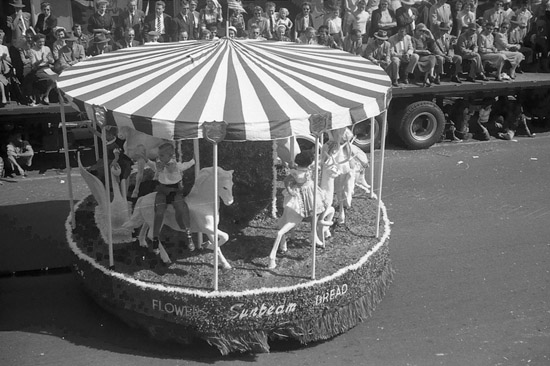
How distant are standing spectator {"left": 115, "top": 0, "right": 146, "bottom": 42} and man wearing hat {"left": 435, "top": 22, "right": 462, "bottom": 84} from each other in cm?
655

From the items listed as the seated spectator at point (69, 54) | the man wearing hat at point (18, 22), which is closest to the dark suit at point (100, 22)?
the seated spectator at point (69, 54)

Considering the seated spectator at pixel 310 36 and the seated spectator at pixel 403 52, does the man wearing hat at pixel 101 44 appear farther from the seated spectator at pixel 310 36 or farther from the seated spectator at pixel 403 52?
the seated spectator at pixel 403 52

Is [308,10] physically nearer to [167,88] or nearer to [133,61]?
[133,61]

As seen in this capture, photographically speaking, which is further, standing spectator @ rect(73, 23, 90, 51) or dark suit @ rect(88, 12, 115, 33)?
dark suit @ rect(88, 12, 115, 33)

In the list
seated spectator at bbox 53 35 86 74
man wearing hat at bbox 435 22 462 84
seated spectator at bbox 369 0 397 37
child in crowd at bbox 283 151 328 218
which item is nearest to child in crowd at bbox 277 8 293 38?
seated spectator at bbox 369 0 397 37

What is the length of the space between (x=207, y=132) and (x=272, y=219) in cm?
319

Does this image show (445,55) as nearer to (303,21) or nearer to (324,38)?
(324,38)

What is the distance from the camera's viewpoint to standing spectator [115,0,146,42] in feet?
54.6

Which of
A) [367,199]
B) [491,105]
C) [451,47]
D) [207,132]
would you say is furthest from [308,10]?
[207,132]

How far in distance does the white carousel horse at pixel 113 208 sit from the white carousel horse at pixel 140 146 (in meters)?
0.46

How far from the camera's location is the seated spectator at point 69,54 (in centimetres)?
1491

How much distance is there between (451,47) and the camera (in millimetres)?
17328

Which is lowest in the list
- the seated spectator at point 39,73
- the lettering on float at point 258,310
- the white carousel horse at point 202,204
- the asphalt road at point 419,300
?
the asphalt road at point 419,300

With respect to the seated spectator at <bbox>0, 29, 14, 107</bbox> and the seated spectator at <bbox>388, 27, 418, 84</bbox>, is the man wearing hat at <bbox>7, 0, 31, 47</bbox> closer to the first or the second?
the seated spectator at <bbox>0, 29, 14, 107</bbox>
